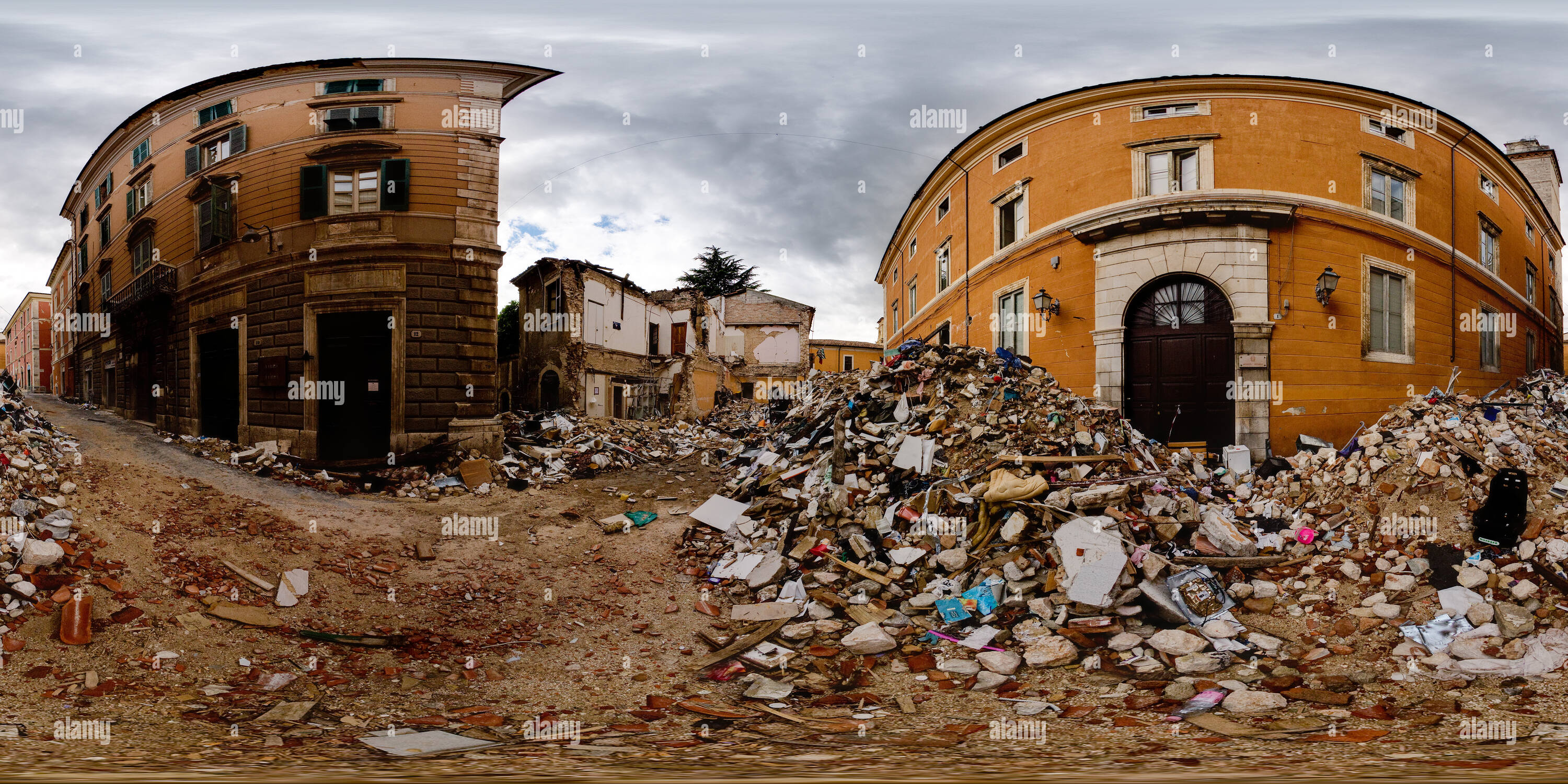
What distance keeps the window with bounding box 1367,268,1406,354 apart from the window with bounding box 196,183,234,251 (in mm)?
18424

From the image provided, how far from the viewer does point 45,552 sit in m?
4.43

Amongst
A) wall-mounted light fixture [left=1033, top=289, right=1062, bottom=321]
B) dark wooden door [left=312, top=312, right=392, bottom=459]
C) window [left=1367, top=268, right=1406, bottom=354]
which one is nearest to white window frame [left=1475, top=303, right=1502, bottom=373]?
window [left=1367, top=268, right=1406, bottom=354]

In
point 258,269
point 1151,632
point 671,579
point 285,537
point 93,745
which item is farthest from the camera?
point 258,269

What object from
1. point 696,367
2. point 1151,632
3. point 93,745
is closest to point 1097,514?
point 1151,632

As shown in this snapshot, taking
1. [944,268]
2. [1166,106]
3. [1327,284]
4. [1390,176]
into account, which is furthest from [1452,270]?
[944,268]

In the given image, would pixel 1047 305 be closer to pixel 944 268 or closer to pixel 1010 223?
pixel 1010 223

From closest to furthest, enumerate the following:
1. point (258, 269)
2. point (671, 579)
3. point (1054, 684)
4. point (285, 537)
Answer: point (1054, 684) → point (285, 537) → point (671, 579) → point (258, 269)

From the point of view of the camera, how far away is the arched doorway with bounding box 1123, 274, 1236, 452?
9930 mm

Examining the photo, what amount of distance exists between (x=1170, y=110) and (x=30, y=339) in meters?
27.7

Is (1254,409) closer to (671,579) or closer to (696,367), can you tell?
(671,579)

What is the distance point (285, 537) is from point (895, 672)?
6042 mm

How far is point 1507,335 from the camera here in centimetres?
1303

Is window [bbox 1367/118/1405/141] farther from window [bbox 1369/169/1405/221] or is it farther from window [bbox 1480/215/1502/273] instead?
window [bbox 1480/215/1502/273]

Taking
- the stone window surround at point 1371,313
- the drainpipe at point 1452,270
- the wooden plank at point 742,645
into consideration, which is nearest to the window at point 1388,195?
the stone window surround at point 1371,313
